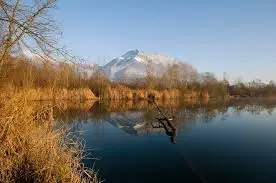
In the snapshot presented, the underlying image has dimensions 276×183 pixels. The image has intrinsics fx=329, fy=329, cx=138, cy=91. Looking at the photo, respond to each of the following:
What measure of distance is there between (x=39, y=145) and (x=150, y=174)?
3.09 meters

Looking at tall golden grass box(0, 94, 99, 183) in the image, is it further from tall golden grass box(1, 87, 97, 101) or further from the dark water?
tall golden grass box(1, 87, 97, 101)

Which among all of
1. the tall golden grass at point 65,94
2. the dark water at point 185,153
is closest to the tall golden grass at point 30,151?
the dark water at point 185,153

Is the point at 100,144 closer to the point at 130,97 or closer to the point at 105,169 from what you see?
the point at 105,169

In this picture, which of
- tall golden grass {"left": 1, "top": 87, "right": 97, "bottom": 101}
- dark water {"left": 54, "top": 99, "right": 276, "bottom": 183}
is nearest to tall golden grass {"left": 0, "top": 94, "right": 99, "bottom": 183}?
dark water {"left": 54, "top": 99, "right": 276, "bottom": 183}

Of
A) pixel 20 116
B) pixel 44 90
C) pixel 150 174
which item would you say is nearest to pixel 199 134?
pixel 150 174

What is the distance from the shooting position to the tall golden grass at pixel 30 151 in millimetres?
5270

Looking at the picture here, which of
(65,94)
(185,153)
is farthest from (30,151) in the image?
(65,94)

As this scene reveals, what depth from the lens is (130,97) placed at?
129 ft

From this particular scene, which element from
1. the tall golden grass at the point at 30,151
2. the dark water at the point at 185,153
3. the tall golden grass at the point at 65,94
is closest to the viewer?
the tall golden grass at the point at 30,151

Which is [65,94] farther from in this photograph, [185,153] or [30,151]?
[30,151]

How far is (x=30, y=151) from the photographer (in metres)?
5.66

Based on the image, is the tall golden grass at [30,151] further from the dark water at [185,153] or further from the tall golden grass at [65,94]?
the tall golden grass at [65,94]

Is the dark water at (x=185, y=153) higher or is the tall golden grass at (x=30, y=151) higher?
the tall golden grass at (x=30, y=151)

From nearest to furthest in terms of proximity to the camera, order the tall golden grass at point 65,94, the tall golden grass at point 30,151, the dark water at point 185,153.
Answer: the tall golden grass at point 30,151
the dark water at point 185,153
the tall golden grass at point 65,94
